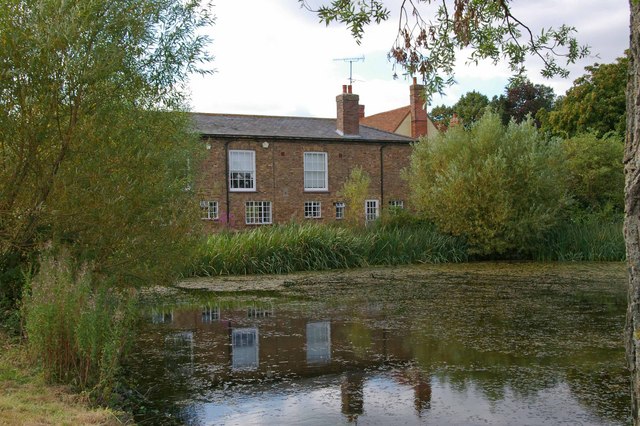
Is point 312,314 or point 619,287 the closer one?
point 312,314

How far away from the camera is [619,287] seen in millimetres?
15203

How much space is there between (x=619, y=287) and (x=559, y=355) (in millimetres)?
7795

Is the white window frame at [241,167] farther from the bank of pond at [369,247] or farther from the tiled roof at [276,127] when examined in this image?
the bank of pond at [369,247]

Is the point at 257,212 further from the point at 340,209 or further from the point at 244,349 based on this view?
the point at 244,349

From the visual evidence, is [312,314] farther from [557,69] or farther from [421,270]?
[421,270]

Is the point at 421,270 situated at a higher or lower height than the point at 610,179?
lower

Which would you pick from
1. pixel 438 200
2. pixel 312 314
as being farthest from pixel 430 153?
pixel 312 314

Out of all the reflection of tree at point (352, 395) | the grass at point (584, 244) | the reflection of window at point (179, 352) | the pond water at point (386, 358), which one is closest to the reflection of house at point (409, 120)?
the grass at point (584, 244)

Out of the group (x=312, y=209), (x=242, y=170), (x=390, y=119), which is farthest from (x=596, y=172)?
(x=390, y=119)

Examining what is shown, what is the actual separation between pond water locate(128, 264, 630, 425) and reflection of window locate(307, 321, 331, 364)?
0.03 metres

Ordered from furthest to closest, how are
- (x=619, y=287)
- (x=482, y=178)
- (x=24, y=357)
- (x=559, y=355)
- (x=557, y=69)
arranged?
(x=482, y=178), (x=619, y=287), (x=559, y=355), (x=557, y=69), (x=24, y=357)

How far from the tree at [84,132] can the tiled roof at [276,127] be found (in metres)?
19.3

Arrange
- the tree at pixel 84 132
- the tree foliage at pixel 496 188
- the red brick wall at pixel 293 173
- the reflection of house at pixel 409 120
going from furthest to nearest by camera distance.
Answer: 1. the reflection of house at pixel 409 120
2. the red brick wall at pixel 293 173
3. the tree foliage at pixel 496 188
4. the tree at pixel 84 132

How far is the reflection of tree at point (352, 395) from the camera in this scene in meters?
6.24
